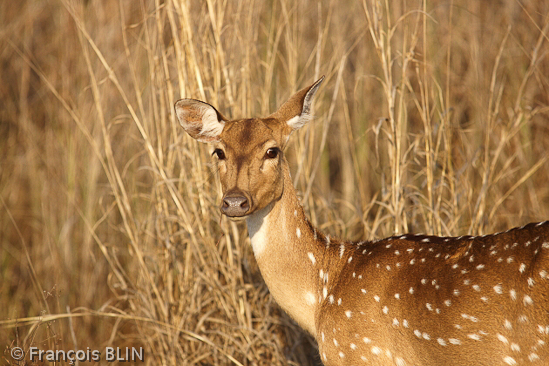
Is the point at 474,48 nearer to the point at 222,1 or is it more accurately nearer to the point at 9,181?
the point at 222,1

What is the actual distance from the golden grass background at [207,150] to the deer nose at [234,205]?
1100mm

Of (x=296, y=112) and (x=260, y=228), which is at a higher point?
(x=296, y=112)

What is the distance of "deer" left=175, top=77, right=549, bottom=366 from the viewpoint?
2469mm

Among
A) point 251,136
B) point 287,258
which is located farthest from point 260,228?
point 251,136

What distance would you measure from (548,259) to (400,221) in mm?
1553

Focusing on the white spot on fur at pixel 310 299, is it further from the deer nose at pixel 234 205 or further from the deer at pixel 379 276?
the deer nose at pixel 234 205

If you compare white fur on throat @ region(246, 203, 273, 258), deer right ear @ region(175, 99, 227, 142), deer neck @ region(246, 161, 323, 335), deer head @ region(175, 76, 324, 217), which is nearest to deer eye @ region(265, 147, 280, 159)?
deer head @ region(175, 76, 324, 217)

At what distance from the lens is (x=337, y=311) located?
3.03 metres

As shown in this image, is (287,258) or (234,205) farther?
(287,258)

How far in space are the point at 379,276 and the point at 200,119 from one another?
1394 millimetres

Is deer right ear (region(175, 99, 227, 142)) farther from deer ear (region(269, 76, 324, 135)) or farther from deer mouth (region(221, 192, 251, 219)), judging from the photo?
deer mouth (region(221, 192, 251, 219))

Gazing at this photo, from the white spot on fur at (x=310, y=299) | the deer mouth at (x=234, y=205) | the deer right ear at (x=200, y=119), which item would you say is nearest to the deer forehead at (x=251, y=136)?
the deer right ear at (x=200, y=119)

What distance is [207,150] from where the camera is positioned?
4336 mm

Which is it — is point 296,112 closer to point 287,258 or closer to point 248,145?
point 248,145
